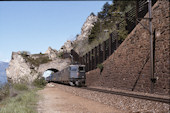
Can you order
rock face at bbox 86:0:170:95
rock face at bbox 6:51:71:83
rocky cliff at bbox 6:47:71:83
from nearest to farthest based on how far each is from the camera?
rock face at bbox 86:0:170:95 → rock face at bbox 6:51:71:83 → rocky cliff at bbox 6:47:71:83

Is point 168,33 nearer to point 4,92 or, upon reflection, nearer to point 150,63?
point 150,63

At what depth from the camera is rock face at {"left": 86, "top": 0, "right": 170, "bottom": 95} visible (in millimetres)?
16047

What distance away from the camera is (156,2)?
19.4m

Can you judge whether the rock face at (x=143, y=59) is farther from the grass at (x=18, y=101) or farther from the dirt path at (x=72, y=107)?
the grass at (x=18, y=101)

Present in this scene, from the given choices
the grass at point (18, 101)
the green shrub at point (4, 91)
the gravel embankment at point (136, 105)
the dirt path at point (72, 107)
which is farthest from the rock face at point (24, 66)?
the gravel embankment at point (136, 105)

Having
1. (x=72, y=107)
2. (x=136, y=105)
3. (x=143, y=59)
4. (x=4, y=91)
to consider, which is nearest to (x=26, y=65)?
(x=4, y=91)

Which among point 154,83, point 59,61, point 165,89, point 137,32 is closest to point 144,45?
point 137,32

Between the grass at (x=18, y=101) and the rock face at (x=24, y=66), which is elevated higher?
the rock face at (x=24, y=66)

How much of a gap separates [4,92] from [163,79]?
11337 mm

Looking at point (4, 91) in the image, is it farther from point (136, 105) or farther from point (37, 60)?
point (37, 60)

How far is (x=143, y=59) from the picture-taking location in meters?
18.9

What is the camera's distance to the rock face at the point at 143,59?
1605cm

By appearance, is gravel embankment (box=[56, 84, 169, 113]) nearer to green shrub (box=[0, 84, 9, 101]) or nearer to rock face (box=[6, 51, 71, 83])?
green shrub (box=[0, 84, 9, 101])

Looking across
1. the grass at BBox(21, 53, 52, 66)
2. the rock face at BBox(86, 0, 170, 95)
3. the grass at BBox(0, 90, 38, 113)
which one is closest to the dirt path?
the grass at BBox(0, 90, 38, 113)
